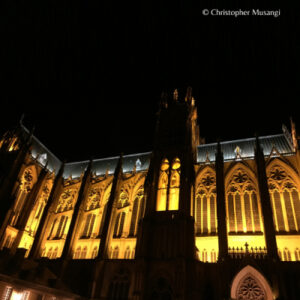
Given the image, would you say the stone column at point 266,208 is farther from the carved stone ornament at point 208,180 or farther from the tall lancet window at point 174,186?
the tall lancet window at point 174,186

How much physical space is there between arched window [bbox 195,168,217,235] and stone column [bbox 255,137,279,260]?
5.56 metres

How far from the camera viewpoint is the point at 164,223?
88.2 feet

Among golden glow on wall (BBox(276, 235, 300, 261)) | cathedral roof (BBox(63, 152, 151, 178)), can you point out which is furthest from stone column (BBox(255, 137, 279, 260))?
cathedral roof (BBox(63, 152, 151, 178))

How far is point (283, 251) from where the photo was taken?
25.4 meters

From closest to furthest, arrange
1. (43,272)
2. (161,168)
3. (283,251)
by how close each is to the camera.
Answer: (43,272), (283,251), (161,168)

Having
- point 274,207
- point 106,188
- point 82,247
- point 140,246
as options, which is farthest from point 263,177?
point 82,247

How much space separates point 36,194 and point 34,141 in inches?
402

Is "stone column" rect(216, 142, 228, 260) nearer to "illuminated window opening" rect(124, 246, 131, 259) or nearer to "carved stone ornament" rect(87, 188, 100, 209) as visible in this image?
"illuminated window opening" rect(124, 246, 131, 259)

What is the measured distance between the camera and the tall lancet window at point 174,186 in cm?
2838

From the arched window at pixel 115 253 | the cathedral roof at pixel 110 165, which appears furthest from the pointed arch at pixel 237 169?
the arched window at pixel 115 253

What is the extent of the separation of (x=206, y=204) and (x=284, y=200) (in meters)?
7.93

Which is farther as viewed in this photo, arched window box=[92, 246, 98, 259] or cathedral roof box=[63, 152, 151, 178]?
cathedral roof box=[63, 152, 151, 178]

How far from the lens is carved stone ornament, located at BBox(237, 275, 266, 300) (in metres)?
21.5

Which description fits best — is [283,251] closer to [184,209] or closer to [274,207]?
[274,207]
